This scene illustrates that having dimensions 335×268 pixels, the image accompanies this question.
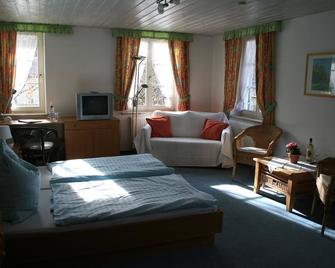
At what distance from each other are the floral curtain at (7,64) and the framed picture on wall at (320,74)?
4542 millimetres

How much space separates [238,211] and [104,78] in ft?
11.8

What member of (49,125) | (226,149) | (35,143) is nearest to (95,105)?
(49,125)

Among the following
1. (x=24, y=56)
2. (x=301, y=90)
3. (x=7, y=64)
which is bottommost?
(x=301, y=90)

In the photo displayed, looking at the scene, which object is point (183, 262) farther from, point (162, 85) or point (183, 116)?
point (162, 85)

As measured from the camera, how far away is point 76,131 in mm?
5695

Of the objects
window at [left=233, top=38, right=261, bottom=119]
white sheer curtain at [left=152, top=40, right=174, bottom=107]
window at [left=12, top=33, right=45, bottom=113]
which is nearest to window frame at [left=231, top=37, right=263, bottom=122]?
window at [left=233, top=38, right=261, bottom=119]

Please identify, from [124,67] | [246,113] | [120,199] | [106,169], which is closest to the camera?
[120,199]

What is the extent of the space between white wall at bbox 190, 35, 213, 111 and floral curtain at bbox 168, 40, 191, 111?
173mm

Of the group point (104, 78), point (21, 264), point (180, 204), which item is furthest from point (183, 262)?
point (104, 78)

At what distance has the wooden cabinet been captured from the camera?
5.68 metres

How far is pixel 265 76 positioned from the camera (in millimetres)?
5414

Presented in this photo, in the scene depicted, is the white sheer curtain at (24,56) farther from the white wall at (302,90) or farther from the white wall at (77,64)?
the white wall at (302,90)

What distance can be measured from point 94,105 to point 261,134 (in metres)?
2.77

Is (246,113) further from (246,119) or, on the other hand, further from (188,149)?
(188,149)
